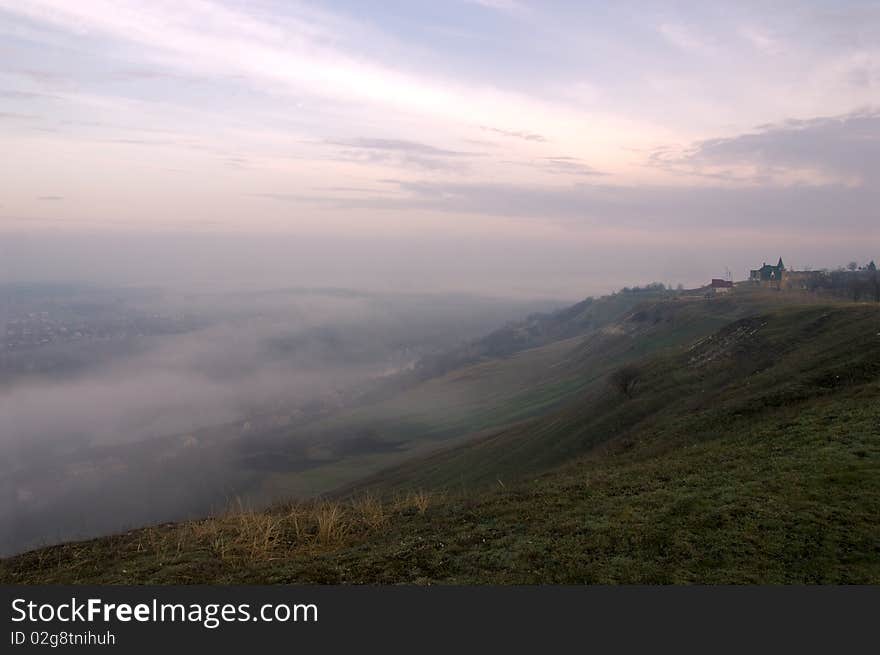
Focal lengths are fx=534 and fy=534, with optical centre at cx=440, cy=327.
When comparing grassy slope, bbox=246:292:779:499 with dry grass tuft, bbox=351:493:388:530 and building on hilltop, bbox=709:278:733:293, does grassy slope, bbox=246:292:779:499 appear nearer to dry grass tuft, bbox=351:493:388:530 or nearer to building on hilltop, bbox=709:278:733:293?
building on hilltop, bbox=709:278:733:293

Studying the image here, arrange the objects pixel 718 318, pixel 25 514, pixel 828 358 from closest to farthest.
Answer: pixel 828 358 < pixel 718 318 < pixel 25 514

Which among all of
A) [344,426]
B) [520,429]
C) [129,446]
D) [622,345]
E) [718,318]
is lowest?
[129,446]

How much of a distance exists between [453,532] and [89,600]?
736cm

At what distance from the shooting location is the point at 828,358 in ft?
97.7

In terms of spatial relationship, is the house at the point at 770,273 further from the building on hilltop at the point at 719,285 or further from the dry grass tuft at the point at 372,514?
the dry grass tuft at the point at 372,514

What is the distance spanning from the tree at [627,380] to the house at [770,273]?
130 metres

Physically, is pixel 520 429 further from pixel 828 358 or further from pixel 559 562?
pixel 559 562

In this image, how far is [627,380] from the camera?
50.6 m

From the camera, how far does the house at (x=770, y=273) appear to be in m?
158

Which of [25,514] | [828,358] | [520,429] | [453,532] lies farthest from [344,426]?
[453,532]

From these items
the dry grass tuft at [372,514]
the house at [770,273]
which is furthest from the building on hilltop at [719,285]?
the dry grass tuft at [372,514]

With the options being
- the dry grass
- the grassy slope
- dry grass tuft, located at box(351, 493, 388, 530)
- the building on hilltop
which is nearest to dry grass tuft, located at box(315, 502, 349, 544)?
the dry grass

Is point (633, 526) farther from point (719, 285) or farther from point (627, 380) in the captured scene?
point (719, 285)

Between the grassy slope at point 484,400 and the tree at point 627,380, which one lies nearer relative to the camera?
the tree at point 627,380
